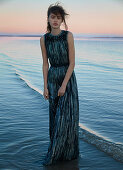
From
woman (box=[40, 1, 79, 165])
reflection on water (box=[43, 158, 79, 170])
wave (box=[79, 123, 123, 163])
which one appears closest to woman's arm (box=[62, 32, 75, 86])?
woman (box=[40, 1, 79, 165])

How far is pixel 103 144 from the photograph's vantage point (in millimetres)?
4801

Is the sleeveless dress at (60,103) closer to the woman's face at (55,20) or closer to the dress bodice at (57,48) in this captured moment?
the dress bodice at (57,48)

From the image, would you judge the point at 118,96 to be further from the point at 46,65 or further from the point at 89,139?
the point at 46,65

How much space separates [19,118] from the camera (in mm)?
5914

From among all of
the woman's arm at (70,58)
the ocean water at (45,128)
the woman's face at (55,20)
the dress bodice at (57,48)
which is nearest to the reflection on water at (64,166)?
the ocean water at (45,128)

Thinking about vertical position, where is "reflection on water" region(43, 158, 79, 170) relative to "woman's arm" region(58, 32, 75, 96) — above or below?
below

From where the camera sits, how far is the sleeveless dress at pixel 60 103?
3711 millimetres

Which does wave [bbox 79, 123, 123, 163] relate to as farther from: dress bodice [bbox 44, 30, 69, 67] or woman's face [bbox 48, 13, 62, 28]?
woman's face [bbox 48, 13, 62, 28]

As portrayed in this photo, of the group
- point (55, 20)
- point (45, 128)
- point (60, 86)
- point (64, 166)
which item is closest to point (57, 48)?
point (55, 20)

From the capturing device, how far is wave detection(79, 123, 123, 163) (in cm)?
444

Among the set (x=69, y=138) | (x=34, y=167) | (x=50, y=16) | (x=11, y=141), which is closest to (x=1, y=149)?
(x=11, y=141)

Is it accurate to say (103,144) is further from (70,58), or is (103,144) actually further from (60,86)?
(70,58)

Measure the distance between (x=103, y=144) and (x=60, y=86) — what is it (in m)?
1.51

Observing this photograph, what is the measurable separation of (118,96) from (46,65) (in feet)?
15.2
